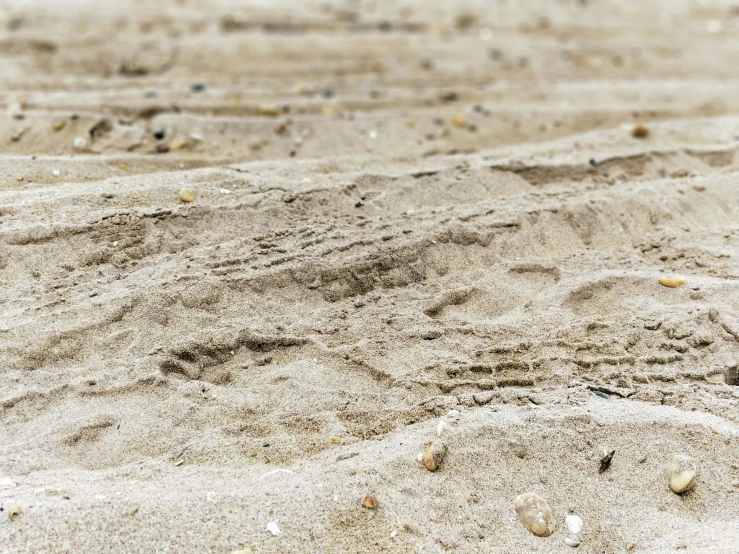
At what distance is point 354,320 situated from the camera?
2.76 metres

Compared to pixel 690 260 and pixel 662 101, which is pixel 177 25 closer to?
pixel 662 101

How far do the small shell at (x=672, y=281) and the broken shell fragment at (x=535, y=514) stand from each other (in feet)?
4.69

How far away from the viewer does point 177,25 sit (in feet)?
20.9

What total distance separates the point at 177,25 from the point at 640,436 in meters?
5.93

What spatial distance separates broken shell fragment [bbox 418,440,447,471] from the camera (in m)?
2.14

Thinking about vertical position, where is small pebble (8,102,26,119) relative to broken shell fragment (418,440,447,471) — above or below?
above

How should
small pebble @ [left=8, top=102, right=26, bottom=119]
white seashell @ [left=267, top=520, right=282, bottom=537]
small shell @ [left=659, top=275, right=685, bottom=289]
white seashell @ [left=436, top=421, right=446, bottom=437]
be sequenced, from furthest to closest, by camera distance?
small pebble @ [left=8, top=102, right=26, bottom=119], small shell @ [left=659, top=275, right=685, bottom=289], white seashell @ [left=436, top=421, right=446, bottom=437], white seashell @ [left=267, top=520, right=282, bottom=537]

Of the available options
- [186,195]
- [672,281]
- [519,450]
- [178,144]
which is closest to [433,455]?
[519,450]

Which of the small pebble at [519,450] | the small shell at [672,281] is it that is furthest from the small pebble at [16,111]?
the small shell at [672,281]

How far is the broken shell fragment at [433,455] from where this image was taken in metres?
2.14

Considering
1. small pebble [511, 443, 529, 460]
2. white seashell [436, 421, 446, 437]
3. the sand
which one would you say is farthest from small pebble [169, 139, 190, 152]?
small pebble [511, 443, 529, 460]

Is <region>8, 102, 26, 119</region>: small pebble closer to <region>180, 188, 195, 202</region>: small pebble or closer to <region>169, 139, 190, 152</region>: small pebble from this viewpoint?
<region>169, 139, 190, 152</region>: small pebble

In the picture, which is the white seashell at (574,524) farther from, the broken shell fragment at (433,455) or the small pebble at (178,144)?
the small pebble at (178,144)

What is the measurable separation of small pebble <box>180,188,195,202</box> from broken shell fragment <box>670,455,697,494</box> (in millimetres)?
2452
